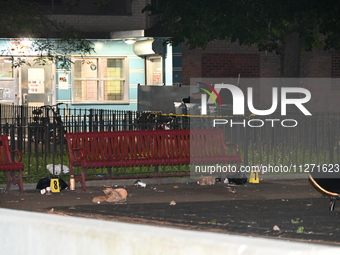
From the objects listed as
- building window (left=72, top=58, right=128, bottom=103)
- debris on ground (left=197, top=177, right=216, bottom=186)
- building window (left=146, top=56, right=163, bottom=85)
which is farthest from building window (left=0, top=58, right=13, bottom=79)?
debris on ground (left=197, top=177, right=216, bottom=186)

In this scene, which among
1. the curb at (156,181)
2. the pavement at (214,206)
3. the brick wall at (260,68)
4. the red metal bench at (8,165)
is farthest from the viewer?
the brick wall at (260,68)

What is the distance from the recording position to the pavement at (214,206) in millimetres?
10852

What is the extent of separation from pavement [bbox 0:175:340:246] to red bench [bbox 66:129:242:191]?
41 centimetres

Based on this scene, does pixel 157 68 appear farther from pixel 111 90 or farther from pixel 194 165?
pixel 194 165

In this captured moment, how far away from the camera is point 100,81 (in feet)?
99.0

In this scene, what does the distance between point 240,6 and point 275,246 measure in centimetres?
1863

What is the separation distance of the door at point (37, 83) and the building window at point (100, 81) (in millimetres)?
869

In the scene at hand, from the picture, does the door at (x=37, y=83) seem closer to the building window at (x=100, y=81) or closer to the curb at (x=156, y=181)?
the building window at (x=100, y=81)

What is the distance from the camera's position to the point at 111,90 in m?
30.3

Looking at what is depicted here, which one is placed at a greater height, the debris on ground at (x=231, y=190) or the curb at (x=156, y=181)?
the curb at (x=156, y=181)

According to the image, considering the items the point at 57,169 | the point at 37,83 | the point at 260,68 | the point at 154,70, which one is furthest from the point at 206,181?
the point at 37,83

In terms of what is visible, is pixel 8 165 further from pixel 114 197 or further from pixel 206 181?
pixel 206 181

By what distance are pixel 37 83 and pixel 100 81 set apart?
2236mm

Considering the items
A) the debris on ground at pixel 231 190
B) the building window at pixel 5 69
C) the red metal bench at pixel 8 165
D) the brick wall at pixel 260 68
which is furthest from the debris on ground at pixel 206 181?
the building window at pixel 5 69
